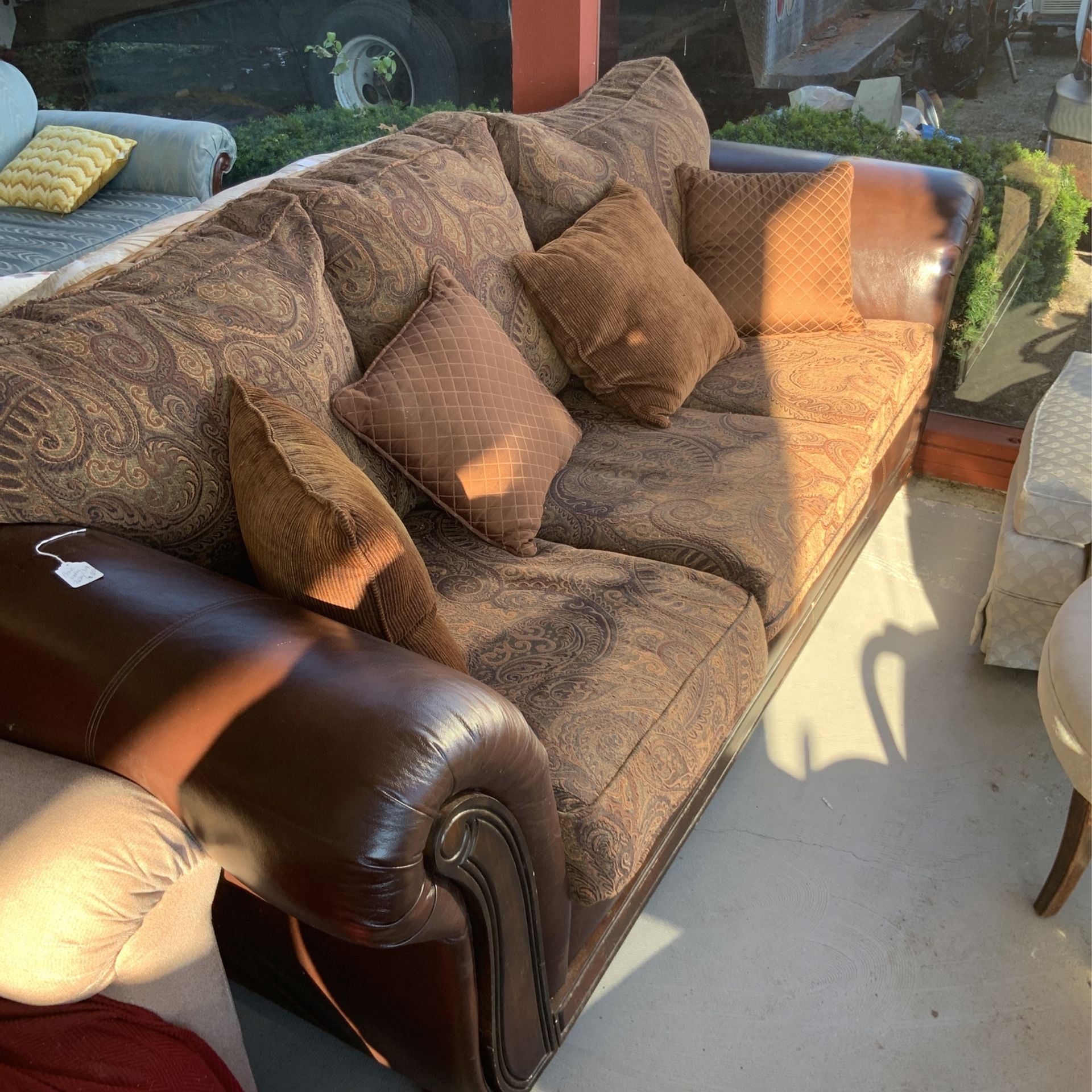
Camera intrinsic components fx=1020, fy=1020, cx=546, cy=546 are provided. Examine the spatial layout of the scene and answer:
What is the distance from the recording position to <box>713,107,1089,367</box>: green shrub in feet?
8.91

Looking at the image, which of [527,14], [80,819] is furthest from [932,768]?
[527,14]

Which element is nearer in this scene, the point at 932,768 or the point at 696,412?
the point at 932,768

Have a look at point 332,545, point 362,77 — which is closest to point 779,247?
point 332,545

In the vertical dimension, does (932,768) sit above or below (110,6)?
below

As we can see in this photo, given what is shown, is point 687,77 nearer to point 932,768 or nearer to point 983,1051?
point 932,768

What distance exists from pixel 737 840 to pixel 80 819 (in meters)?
1.14

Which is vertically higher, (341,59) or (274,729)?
(341,59)

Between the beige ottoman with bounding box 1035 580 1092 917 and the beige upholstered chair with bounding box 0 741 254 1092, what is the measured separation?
44.7 inches

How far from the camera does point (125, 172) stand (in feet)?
13.8

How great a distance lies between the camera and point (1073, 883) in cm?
156

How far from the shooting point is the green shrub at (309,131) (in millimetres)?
3430

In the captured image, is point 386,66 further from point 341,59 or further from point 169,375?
point 169,375

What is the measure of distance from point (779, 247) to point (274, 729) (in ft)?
6.03

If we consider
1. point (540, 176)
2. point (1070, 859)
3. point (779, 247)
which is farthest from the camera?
point (779, 247)
